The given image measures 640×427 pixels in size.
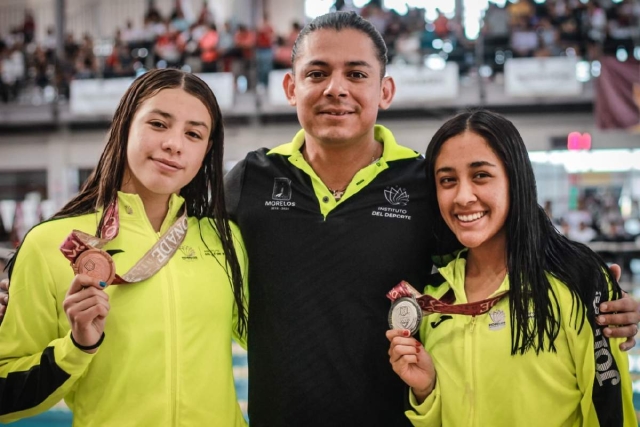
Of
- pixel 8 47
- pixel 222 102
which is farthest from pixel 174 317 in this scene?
pixel 8 47

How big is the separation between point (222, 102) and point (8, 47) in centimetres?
799

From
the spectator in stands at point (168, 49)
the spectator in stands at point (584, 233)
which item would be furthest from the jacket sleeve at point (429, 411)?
the spectator in stands at point (168, 49)

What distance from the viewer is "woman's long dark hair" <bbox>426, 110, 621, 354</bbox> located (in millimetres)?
1949

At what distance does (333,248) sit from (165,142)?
72 centimetres

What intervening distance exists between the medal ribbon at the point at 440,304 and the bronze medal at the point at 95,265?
0.84 meters

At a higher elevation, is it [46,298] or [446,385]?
[46,298]

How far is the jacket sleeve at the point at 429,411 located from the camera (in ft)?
6.57

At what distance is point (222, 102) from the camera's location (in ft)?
47.6

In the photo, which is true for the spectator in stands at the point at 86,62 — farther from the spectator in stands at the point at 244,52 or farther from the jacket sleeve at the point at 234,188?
the jacket sleeve at the point at 234,188

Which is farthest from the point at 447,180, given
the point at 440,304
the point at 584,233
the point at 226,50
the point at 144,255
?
the point at 226,50

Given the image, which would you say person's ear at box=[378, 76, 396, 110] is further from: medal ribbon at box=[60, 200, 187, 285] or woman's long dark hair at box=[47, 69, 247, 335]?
medal ribbon at box=[60, 200, 187, 285]

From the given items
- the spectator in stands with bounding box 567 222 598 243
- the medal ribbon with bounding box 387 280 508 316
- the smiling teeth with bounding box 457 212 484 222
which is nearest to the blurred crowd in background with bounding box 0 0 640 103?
the spectator in stands with bounding box 567 222 598 243

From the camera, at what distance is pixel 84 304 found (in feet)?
5.47

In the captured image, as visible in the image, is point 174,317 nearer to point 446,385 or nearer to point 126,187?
point 126,187
